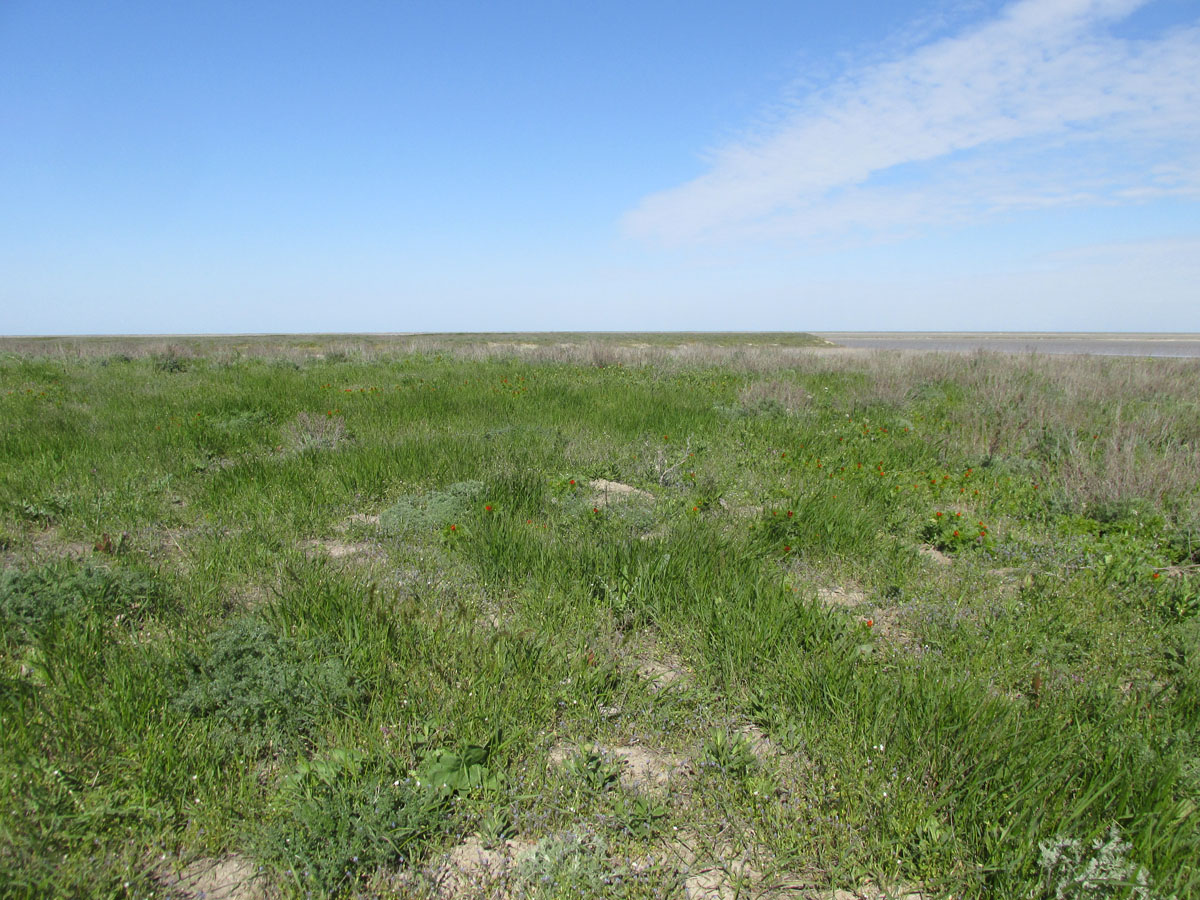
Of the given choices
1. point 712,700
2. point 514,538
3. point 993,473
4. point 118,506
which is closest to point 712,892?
point 712,700

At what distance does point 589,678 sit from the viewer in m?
2.60

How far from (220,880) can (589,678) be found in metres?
1.42

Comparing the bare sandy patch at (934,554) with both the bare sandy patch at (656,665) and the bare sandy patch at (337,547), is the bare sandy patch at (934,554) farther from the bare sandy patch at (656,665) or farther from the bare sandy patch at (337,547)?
the bare sandy patch at (337,547)

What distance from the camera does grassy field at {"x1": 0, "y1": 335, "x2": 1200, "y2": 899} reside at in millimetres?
1838

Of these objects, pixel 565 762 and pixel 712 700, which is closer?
pixel 565 762

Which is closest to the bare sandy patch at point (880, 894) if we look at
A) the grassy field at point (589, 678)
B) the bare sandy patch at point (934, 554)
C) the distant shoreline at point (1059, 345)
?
the grassy field at point (589, 678)

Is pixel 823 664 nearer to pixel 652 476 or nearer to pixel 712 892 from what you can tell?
pixel 712 892

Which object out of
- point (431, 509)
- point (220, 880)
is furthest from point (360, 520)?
point (220, 880)

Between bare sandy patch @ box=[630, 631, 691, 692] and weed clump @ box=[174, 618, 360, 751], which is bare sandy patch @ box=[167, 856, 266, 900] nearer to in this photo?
weed clump @ box=[174, 618, 360, 751]

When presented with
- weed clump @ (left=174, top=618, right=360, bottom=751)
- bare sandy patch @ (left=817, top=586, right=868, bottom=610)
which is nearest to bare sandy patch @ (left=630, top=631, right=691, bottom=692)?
bare sandy patch @ (left=817, top=586, right=868, bottom=610)

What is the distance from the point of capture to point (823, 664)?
2617 mm

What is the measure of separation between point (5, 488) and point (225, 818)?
4.83 m

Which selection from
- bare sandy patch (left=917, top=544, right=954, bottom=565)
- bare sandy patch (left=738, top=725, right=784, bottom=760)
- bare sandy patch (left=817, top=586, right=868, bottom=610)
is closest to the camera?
bare sandy patch (left=738, top=725, right=784, bottom=760)

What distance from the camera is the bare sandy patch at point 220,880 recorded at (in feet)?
5.71
